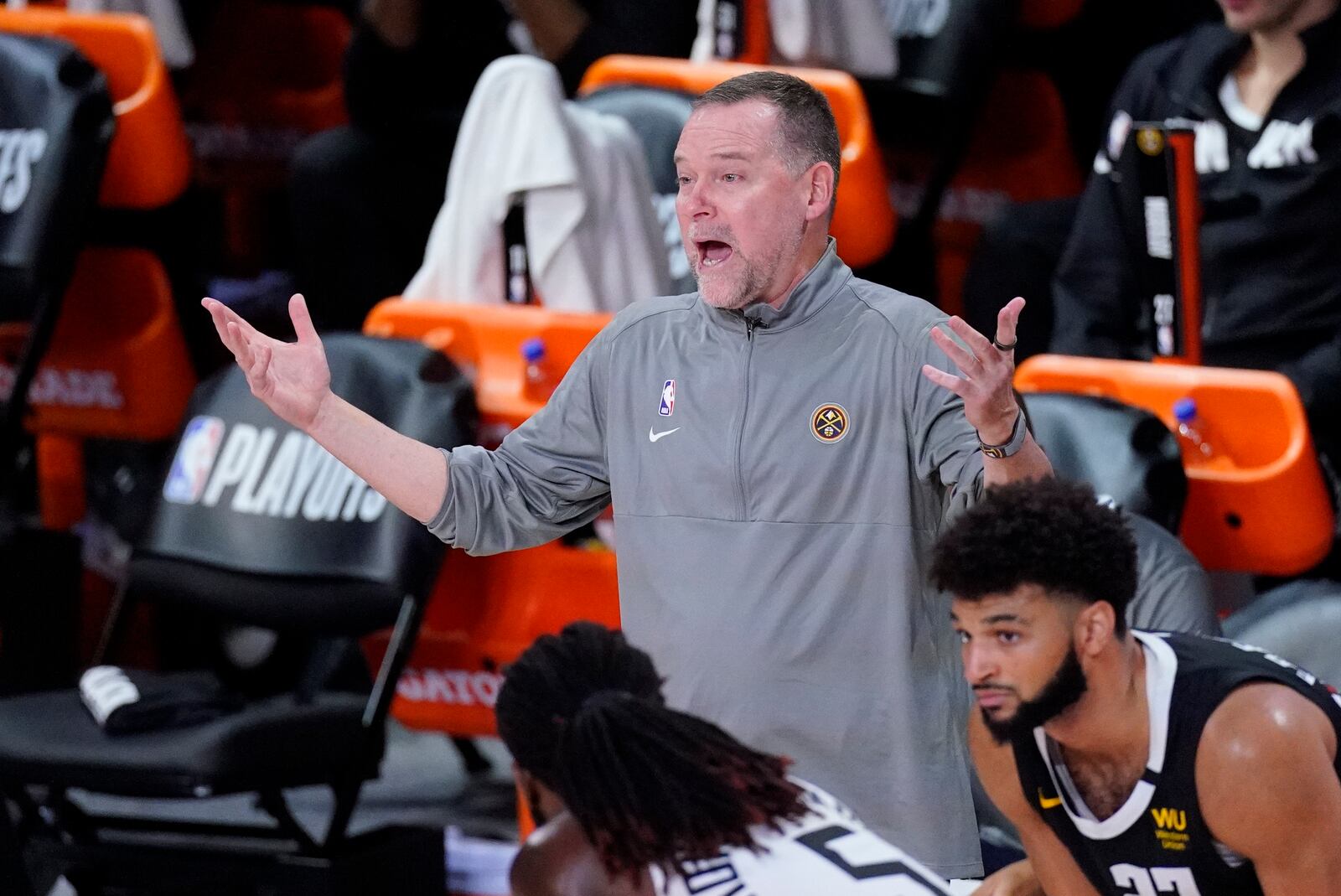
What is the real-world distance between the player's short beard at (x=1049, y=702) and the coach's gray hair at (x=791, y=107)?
0.57 meters

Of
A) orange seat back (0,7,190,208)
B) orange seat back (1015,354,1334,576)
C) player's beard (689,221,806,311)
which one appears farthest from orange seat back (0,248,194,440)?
player's beard (689,221,806,311)

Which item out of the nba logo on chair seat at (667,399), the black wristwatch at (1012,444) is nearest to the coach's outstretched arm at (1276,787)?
the black wristwatch at (1012,444)

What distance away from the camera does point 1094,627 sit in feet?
7.20

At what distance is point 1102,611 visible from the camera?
86.5 inches

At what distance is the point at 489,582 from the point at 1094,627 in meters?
2.01

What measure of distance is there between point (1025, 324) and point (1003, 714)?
2.43m

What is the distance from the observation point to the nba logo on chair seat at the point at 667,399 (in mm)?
2246

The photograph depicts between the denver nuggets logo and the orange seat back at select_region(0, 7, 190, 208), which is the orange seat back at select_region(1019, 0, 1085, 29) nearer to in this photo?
the orange seat back at select_region(0, 7, 190, 208)

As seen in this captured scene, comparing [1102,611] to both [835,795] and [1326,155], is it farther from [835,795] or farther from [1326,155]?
[1326,155]

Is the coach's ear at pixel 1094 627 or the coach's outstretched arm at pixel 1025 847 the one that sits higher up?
the coach's ear at pixel 1094 627

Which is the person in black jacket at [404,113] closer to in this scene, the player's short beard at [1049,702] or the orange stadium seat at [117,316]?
the orange stadium seat at [117,316]

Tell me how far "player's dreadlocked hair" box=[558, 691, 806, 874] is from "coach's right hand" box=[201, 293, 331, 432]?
595 millimetres

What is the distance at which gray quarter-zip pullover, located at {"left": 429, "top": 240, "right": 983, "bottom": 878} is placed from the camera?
213 cm

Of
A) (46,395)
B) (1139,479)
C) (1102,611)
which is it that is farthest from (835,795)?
(46,395)
